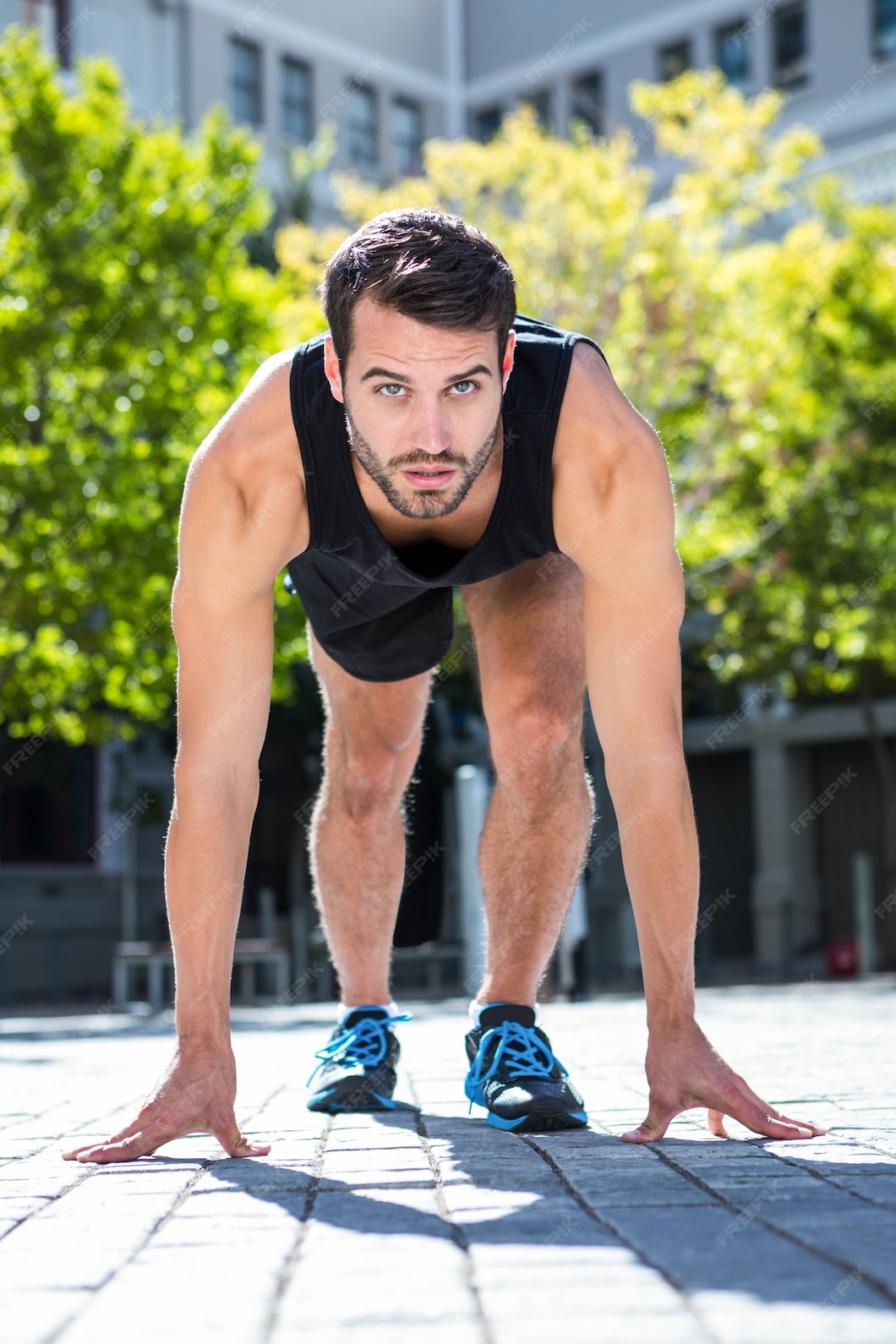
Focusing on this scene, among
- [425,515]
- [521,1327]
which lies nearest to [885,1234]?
[521,1327]

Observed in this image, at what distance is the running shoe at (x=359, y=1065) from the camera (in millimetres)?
3611

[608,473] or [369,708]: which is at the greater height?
[608,473]

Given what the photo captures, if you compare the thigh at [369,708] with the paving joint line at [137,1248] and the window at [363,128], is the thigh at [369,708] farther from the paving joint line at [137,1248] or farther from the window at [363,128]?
the window at [363,128]

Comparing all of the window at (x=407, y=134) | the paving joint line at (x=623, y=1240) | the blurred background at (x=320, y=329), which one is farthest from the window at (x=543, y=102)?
the paving joint line at (x=623, y=1240)

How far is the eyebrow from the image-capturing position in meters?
2.82

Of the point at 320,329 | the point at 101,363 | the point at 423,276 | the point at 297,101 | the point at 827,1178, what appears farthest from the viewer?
the point at 297,101

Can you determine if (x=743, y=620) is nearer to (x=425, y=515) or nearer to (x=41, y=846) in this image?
(x=41, y=846)

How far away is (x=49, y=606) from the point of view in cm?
1339

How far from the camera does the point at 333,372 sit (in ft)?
9.86

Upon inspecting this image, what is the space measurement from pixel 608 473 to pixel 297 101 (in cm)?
2724

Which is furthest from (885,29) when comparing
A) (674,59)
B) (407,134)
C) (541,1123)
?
(541,1123)

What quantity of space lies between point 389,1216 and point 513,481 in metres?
1.44
